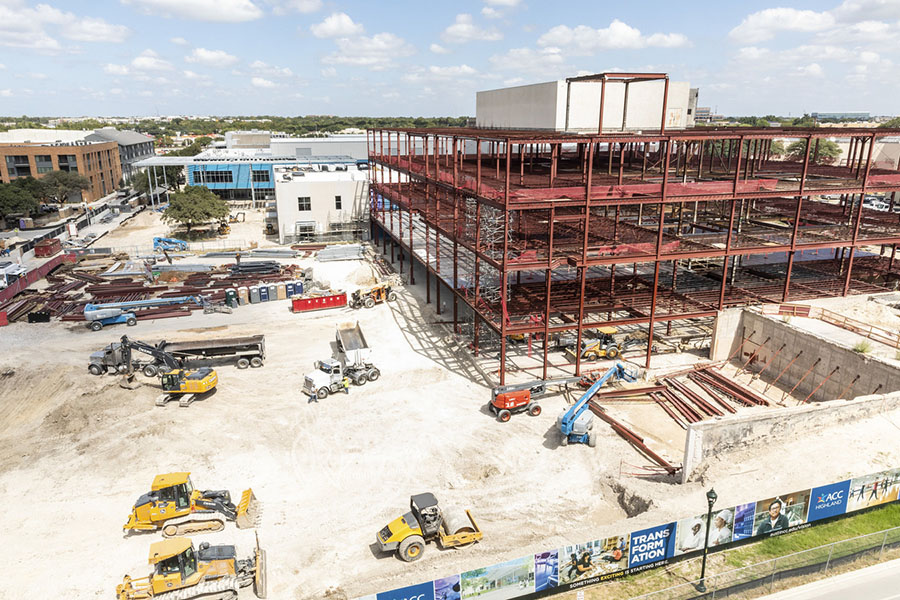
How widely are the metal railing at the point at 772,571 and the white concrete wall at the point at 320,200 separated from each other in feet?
188

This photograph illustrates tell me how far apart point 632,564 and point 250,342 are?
83.1 ft

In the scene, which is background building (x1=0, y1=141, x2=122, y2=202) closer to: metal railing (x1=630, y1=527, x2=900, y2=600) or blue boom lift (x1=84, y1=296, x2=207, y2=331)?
blue boom lift (x1=84, y1=296, x2=207, y2=331)

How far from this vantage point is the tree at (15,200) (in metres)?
74.3

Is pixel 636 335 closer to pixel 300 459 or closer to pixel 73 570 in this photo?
pixel 300 459

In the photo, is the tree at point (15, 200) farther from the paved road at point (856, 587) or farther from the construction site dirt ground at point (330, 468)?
the paved road at point (856, 587)

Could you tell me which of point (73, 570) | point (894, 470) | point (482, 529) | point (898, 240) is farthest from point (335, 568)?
point (898, 240)

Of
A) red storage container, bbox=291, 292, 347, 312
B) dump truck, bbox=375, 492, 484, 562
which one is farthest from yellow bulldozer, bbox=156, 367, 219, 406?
dump truck, bbox=375, 492, 484, 562

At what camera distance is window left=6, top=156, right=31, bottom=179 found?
94912mm

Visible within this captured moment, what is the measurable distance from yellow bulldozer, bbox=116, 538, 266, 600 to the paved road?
16.3 m

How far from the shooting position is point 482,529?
70.4 ft

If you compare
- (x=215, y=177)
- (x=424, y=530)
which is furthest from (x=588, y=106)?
→ (x=215, y=177)

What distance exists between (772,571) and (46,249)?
69.0 m

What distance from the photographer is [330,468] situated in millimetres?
25547

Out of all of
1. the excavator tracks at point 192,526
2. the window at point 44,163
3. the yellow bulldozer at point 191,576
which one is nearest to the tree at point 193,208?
the window at point 44,163
